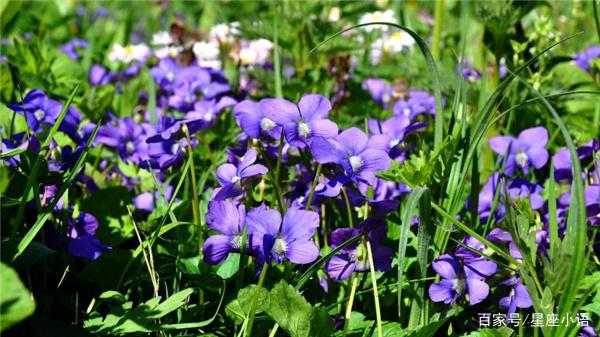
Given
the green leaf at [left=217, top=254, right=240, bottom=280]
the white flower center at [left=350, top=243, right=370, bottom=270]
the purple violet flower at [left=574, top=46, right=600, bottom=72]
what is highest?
the purple violet flower at [left=574, top=46, right=600, bottom=72]

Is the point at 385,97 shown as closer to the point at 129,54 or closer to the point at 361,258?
the point at 129,54

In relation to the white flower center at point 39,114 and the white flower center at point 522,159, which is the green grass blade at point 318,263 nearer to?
the white flower center at point 522,159

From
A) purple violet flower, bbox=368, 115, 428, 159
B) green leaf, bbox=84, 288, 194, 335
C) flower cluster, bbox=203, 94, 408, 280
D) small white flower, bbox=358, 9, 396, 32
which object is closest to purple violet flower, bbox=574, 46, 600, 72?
purple violet flower, bbox=368, 115, 428, 159

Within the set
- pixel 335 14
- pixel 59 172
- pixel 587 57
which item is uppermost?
pixel 335 14

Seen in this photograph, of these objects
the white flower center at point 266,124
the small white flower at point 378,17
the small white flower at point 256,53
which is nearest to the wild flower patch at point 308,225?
the white flower center at point 266,124

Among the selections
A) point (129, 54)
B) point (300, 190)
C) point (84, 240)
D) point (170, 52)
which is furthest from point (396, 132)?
point (129, 54)

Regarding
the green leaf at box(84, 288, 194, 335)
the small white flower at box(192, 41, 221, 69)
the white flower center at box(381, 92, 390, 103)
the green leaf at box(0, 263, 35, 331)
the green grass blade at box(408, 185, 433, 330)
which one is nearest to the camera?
the green leaf at box(0, 263, 35, 331)

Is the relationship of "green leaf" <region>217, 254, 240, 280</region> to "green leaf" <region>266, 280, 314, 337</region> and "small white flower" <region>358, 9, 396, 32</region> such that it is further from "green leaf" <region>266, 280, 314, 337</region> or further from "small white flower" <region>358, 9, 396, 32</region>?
"small white flower" <region>358, 9, 396, 32</region>
